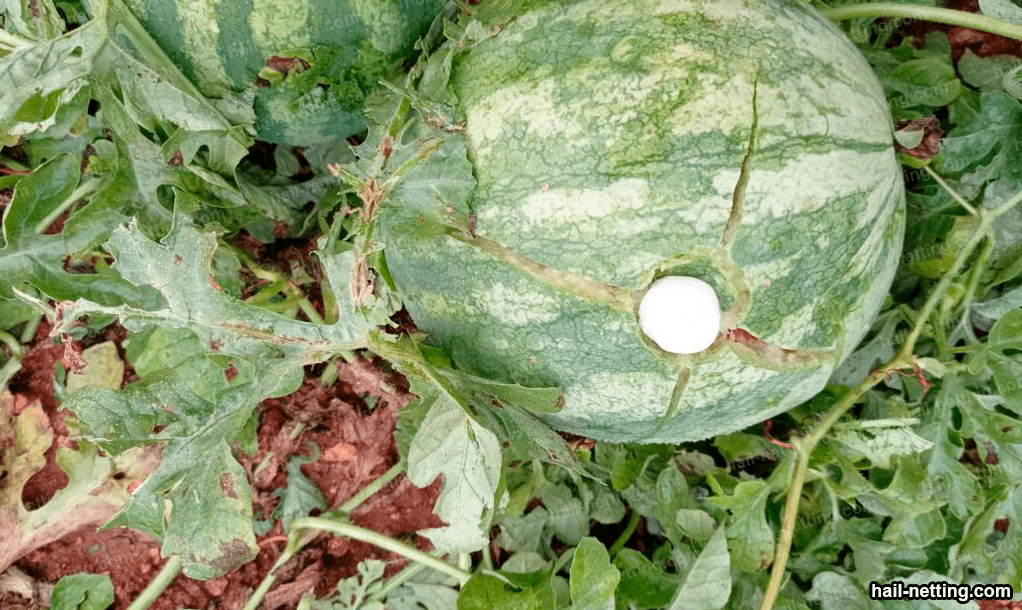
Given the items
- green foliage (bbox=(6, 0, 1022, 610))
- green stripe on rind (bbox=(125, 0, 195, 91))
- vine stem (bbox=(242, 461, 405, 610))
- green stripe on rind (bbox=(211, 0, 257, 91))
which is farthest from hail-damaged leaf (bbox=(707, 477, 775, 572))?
green stripe on rind (bbox=(125, 0, 195, 91))

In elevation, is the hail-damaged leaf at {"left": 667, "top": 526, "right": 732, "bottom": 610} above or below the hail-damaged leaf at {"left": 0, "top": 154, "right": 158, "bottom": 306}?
below

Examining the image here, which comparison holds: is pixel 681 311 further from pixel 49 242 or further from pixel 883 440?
pixel 49 242

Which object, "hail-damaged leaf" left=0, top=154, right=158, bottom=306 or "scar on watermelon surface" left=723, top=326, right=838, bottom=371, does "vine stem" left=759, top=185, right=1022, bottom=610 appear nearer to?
"scar on watermelon surface" left=723, top=326, right=838, bottom=371

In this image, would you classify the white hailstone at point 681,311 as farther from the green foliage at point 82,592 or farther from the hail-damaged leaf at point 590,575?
the green foliage at point 82,592

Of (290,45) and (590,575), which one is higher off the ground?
(290,45)

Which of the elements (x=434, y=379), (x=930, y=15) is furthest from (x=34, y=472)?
(x=930, y=15)

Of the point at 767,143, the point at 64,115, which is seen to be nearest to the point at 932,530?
the point at 767,143

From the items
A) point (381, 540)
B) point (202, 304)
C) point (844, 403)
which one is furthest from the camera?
point (381, 540)
